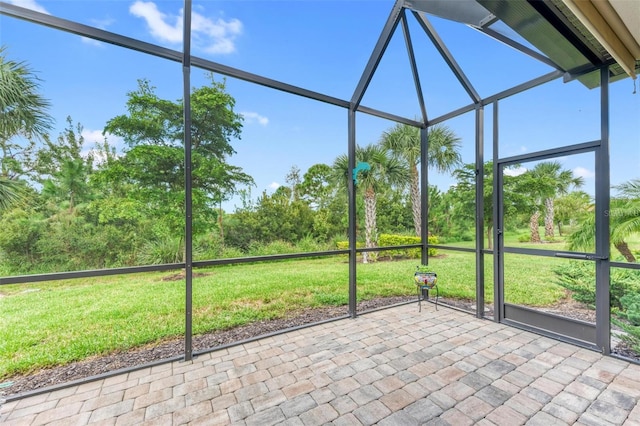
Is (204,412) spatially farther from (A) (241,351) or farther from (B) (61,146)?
(B) (61,146)

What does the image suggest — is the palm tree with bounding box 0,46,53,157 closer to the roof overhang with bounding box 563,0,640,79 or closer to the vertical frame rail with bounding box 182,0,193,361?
the vertical frame rail with bounding box 182,0,193,361

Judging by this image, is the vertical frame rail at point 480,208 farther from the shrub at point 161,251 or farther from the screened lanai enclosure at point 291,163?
the shrub at point 161,251

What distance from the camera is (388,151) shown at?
532 centimetres

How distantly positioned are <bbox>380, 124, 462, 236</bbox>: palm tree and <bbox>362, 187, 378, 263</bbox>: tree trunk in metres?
0.89

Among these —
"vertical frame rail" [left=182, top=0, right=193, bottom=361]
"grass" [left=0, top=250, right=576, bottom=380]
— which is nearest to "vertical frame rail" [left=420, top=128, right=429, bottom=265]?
"grass" [left=0, top=250, right=576, bottom=380]

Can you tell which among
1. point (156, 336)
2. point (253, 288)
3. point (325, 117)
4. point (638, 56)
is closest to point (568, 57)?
point (638, 56)

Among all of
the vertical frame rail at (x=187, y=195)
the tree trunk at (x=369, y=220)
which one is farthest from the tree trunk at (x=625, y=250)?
the vertical frame rail at (x=187, y=195)

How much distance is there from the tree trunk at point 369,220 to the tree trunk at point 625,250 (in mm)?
3808

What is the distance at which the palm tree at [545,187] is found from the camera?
3.09m

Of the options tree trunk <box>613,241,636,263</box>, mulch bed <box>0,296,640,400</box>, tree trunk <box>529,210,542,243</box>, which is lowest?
mulch bed <box>0,296,640,400</box>

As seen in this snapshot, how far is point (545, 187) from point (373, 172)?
2.91 m

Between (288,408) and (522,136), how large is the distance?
3966mm

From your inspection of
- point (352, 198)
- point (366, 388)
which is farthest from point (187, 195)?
point (366, 388)

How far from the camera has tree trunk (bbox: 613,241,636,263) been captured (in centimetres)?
262
